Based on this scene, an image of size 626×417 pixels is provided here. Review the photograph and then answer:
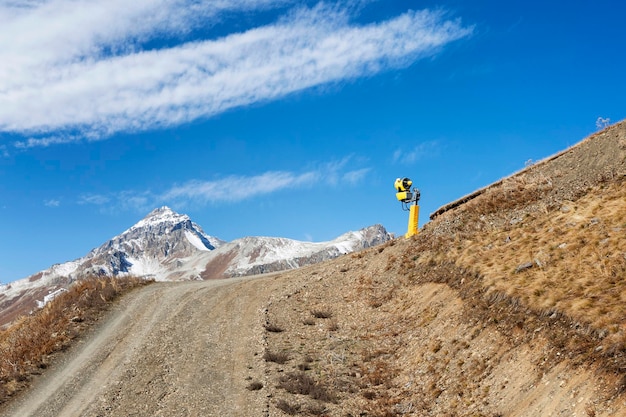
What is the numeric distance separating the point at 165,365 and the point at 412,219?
17049 millimetres

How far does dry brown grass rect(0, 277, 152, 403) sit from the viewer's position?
71.7 ft

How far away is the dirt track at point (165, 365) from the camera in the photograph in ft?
58.4

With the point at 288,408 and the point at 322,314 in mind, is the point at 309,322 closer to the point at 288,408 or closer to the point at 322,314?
the point at 322,314

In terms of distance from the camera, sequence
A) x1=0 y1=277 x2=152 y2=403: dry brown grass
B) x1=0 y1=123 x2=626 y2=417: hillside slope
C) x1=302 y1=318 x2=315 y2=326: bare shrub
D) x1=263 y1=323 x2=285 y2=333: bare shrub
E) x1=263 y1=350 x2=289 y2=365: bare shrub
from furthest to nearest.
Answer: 1. x1=302 y1=318 x2=315 y2=326: bare shrub
2. x1=263 y1=323 x2=285 y2=333: bare shrub
3. x1=0 y1=277 x2=152 y2=403: dry brown grass
4. x1=263 y1=350 x2=289 y2=365: bare shrub
5. x1=0 y1=123 x2=626 y2=417: hillside slope

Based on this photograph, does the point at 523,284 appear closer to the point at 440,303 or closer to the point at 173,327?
the point at 440,303

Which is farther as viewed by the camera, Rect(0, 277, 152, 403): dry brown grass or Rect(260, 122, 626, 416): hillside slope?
Rect(0, 277, 152, 403): dry brown grass

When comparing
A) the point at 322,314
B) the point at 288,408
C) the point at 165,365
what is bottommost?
the point at 288,408

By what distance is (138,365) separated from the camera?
21234 millimetres

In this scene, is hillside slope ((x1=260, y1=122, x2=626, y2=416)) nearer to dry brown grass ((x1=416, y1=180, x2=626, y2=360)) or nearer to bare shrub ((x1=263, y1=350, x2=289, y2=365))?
dry brown grass ((x1=416, y1=180, x2=626, y2=360))

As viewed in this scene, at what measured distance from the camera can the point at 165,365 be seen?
2098 centimetres

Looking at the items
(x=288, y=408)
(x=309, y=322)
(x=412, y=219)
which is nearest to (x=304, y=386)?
(x=288, y=408)

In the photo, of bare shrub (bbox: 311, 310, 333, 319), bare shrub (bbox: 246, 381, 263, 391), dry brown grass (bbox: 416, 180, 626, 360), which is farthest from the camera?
bare shrub (bbox: 311, 310, 333, 319)

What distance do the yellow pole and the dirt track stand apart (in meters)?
9.30

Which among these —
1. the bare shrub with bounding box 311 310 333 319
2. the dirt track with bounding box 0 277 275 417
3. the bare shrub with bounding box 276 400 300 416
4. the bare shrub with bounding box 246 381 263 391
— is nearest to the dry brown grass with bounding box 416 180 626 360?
the bare shrub with bounding box 311 310 333 319
